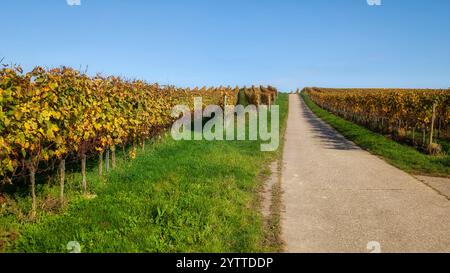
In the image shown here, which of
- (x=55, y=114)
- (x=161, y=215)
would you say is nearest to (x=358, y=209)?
(x=161, y=215)

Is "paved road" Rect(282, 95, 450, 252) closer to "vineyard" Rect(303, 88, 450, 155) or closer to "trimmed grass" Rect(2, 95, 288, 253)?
"trimmed grass" Rect(2, 95, 288, 253)

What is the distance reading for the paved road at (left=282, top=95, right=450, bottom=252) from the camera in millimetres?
6016

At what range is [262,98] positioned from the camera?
48438 mm

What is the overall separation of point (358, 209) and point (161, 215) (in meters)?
3.74

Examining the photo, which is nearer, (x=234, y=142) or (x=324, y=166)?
(x=324, y=166)

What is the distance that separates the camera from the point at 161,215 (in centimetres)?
664

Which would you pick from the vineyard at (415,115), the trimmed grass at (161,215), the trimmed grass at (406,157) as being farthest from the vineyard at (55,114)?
the vineyard at (415,115)

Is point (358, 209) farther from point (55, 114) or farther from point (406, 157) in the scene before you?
point (406, 157)

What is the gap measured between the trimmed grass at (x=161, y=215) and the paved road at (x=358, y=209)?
2.56ft

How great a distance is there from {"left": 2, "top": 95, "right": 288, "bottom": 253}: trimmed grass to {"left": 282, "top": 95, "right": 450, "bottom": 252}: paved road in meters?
0.78
